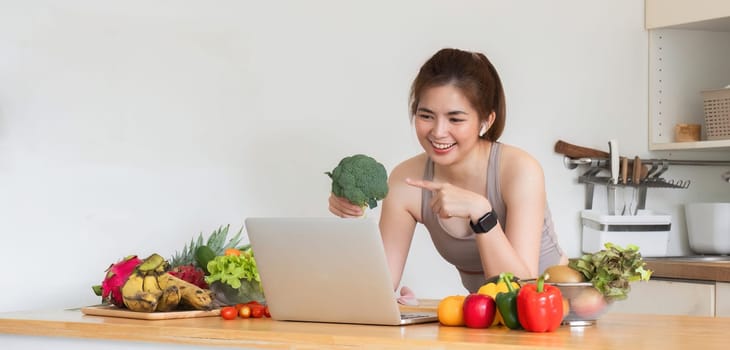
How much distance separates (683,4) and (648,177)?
2.28ft

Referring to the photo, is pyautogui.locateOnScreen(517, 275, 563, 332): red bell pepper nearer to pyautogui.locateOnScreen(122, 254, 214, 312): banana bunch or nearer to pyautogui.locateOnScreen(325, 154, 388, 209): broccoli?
pyautogui.locateOnScreen(325, 154, 388, 209): broccoli

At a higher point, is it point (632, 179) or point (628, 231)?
point (632, 179)

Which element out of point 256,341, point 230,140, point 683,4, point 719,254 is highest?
point 683,4

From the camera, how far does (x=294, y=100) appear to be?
3.37m

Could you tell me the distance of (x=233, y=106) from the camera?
326 cm

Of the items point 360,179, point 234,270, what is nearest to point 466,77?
point 360,179

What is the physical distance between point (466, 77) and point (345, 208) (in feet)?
1.54

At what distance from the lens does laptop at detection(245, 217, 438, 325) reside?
1.84m

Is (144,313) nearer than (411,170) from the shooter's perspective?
Yes

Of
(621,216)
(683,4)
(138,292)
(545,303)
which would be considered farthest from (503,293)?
(683,4)

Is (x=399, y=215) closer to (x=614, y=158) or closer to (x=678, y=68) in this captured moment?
(x=614, y=158)

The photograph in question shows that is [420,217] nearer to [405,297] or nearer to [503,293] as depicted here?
[405,297]

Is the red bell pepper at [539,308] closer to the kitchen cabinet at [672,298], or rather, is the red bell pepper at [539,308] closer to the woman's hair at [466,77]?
the woman's hair at [466,77]

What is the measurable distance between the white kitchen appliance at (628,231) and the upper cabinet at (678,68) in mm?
321
